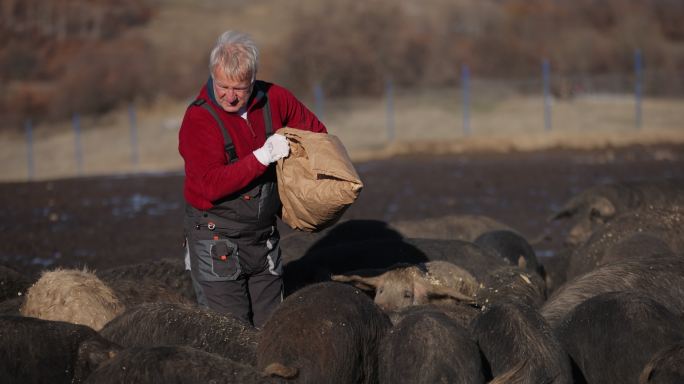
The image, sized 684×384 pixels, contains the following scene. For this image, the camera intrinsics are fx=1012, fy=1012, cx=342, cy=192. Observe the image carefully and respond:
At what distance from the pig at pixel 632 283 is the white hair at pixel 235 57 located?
2.55m

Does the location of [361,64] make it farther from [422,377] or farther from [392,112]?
[422,377]

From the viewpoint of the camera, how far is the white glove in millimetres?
5949

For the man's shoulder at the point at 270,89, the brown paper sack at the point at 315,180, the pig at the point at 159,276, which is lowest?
the pig at the point at 159,276

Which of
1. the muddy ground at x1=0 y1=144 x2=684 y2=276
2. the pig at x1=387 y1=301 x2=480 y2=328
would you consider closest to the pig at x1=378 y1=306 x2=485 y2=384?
the pig at x1=387 y1=301 x2=480 y2=328

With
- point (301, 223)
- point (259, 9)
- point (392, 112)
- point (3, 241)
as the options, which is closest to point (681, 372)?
point (301, 223)

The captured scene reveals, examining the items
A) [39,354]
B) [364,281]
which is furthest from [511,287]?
[39,354]

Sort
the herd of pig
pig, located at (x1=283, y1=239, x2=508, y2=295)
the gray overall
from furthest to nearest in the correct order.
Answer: pig, located at (x1=283, y1=239, x2=508, y2=295) < the gray overall < the herd of pig

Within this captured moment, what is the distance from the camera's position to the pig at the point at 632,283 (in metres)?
6.86

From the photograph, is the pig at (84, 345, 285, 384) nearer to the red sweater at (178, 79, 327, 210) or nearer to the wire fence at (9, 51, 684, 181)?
the red sweater at (178, 79, 327, 210)

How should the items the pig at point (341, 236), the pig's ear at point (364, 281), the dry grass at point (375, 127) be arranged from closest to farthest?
the pig's ear at point (364, 281), the pig at point (341, 236), the dry grass at point (375, 127)

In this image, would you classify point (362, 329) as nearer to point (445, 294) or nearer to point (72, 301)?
point (445, 294)

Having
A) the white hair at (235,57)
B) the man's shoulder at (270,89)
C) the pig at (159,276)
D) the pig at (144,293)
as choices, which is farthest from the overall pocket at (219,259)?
the white hair at (235,57)

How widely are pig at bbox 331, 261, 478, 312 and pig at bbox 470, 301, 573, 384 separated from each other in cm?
127

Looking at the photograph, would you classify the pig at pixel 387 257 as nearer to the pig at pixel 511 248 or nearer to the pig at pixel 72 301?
the pig at pixel 511 248
